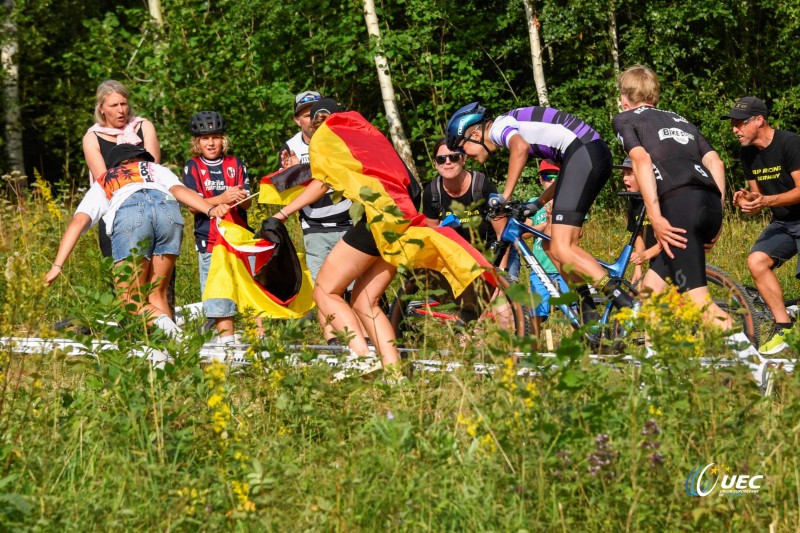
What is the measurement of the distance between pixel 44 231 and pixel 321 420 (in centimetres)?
710

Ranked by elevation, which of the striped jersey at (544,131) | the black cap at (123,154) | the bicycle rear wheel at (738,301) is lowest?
the bicycle rear wheel at (738,301)

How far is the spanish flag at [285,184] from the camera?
687cm

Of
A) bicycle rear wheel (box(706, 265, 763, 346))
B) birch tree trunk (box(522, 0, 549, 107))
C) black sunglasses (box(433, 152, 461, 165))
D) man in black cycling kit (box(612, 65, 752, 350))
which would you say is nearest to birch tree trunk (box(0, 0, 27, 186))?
birch tree trunk (box(522, 0, 549, 107))

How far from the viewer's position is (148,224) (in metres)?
6.79

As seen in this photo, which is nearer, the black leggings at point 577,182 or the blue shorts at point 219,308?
the black leggings at point 577,182

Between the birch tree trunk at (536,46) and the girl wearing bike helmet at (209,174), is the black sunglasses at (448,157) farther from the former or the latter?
the birch tree trunk at (536,46)

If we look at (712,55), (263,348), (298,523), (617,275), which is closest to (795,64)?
(712,55)

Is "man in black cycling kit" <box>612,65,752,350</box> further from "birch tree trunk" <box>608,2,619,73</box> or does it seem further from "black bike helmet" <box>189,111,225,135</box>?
"birch tree trunk" <box>608,2,619,73</box>

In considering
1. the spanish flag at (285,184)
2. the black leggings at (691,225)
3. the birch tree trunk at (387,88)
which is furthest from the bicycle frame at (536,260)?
the birch tree trunk at (387,88)

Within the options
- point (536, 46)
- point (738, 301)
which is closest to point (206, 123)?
point (738, 301)

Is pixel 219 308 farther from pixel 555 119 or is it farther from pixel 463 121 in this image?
pixel 555 119

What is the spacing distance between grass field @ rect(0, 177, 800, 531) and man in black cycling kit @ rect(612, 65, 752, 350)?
1.61 meters

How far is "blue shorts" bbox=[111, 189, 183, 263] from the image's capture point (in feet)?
22.1

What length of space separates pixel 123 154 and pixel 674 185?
362cm
